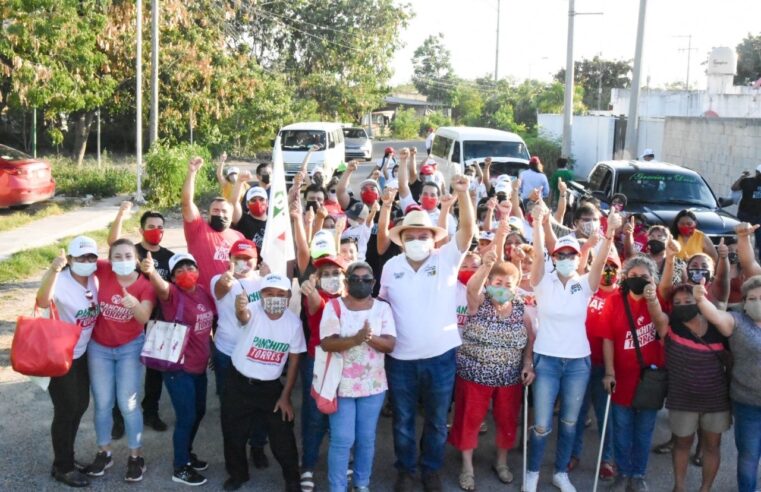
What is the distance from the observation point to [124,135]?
34.5m

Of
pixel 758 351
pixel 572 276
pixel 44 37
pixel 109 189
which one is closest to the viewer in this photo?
pixel 758 351

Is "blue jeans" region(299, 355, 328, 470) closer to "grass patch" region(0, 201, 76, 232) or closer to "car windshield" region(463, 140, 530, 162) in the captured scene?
"grass patch" region(0, 201, 76, 232)

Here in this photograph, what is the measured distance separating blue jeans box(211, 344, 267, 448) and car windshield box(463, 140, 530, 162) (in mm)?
12210

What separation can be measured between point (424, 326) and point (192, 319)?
5.38 ft

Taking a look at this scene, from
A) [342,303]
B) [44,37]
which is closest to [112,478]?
[342,303]

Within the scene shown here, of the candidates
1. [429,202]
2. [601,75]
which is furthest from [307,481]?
[601,75]

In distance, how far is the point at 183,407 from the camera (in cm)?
565

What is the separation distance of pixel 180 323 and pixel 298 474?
4.35 ft

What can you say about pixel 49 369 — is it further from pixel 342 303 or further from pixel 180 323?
pixel 342 303

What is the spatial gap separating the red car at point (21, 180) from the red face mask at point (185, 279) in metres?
12.8

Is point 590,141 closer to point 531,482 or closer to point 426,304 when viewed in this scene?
point 531,482

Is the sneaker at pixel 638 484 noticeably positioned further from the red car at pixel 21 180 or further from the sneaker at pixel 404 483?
the red car at pixel 21 180

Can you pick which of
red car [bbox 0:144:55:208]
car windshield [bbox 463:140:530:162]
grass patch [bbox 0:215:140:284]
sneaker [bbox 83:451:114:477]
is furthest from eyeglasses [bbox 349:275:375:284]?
red car [bbox 0:144:55:208]

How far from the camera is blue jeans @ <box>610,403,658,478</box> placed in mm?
5594
